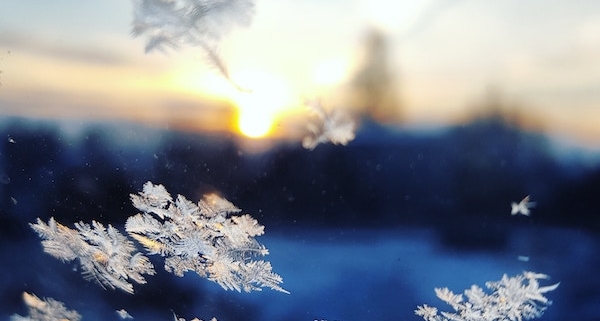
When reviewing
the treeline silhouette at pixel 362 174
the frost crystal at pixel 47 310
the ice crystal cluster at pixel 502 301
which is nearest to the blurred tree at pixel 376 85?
the treeline silhouette at pixel 362 174

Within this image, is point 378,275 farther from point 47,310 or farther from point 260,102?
point 47,310

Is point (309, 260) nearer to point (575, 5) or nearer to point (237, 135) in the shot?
point (237, 135)

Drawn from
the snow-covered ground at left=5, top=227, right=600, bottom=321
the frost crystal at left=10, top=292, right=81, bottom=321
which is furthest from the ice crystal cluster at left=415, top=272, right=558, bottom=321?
the frost crystal at left=10, top=292, right=81, bottom=321

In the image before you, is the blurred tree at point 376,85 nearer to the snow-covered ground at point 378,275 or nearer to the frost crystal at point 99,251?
the snow-covered ground at point 378,275

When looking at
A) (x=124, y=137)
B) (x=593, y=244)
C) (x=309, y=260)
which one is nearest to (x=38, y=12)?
(x=124, y=137)

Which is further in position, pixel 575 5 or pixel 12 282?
pixel 12 282

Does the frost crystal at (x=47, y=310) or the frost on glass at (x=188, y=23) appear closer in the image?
the frost on glass at (x=188, y=23)
